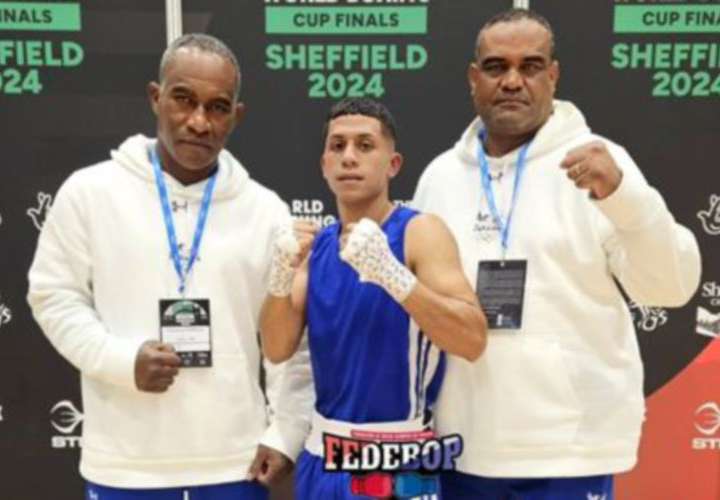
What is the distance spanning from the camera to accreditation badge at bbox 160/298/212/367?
64.7 inches

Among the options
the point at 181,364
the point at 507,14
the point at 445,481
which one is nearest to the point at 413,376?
the point at 445,481

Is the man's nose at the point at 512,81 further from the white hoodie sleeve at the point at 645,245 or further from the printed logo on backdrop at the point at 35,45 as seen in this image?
the printed logo on backdrop at the point at 35,45

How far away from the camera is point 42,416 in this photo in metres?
2.85

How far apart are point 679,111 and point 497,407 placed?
1.54m

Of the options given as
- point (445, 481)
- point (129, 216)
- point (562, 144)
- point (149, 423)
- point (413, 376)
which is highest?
point (562, 144)

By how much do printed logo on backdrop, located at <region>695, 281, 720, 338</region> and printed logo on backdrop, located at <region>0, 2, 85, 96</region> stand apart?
2.35 meters

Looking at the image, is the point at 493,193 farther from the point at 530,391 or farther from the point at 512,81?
the point at 530,391

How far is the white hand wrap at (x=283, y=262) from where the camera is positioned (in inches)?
60.4

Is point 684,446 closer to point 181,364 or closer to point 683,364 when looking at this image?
point 683,364

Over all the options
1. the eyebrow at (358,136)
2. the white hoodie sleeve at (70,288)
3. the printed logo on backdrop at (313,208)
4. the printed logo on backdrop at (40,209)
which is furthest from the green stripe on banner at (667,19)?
the printed logo on backdrop at (40,209)

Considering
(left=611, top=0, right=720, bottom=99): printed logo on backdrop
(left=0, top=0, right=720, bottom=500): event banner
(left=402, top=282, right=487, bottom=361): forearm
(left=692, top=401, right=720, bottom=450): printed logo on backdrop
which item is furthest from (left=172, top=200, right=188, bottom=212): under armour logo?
(left=692, top=401, right=720, bottom=450): printed logo on backdrop

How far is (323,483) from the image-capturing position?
159 cm

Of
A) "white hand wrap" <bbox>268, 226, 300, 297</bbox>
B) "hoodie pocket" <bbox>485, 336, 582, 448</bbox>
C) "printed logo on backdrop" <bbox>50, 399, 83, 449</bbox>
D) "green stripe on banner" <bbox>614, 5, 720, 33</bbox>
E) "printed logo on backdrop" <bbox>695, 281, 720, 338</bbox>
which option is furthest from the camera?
"printed logo on backdrop" <bbox>50, 399, 83, 449</bbox>

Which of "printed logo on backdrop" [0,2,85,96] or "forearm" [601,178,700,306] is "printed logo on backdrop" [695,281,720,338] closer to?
"forearm" [601,178,700,306]
